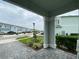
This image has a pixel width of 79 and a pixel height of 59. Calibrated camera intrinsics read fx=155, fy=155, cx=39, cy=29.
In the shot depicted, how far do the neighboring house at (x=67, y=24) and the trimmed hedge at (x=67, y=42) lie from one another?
28.1 feet

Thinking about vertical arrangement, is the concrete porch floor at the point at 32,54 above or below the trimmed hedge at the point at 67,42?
below

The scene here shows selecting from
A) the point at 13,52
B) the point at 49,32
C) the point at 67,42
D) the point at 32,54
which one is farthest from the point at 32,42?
the point at 32,54

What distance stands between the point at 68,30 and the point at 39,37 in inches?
278

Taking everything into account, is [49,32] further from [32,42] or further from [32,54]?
[32,54]

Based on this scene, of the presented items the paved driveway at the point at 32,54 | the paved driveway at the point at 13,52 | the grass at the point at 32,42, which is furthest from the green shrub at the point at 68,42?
the paved driveway at the point at 13,52

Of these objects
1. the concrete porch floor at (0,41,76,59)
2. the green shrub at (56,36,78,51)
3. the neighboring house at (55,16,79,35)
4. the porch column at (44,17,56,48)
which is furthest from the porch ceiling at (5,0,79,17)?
the neighboring house at (55,16,79,35)

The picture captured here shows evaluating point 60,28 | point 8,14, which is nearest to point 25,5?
point 8,14

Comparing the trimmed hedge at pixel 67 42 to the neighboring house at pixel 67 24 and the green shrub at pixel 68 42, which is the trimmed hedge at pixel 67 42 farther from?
the neighboring house at pixel 67 24

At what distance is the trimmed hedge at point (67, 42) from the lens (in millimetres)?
10652

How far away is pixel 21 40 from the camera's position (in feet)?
49.7

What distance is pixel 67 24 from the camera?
22156 millimetres

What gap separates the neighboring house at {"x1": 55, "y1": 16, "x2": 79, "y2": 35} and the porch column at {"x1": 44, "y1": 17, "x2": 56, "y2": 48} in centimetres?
843

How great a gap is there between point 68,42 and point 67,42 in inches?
6.1

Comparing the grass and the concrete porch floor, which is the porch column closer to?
the grass
